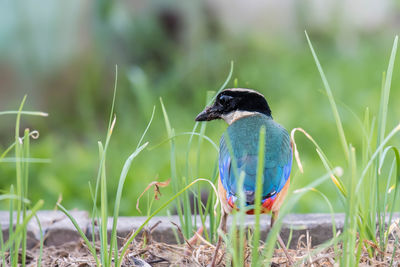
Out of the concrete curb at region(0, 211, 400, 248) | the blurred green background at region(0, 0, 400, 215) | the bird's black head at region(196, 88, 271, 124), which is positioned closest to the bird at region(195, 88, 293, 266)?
the bird's black head at region(196, 88, 271, 124)

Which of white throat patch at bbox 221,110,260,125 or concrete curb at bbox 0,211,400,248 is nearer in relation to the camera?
white throat patch at bbox 221,110,260,125

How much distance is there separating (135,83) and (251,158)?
2.11 m

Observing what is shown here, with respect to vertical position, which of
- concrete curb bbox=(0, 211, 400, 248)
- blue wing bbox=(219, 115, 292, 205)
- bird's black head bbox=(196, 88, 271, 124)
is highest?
bird's black head bbox=(196, 88, 271, 124)

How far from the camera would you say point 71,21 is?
211 inches

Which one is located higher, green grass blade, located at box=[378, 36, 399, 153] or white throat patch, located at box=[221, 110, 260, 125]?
green grass blade, located at box=[378, 36, 399, 153]

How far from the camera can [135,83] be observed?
4.21 metres

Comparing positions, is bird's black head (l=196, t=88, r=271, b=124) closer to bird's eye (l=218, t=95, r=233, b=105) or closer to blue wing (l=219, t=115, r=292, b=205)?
bird's eye (l=218, t=95, r=233, b=105)

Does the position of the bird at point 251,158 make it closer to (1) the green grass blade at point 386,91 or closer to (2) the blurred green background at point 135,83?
(1) the green grass blade at point 386,91

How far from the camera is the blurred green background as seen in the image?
4.80 meters

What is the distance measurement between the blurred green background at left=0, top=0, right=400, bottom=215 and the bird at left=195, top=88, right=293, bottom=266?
1.60 meters

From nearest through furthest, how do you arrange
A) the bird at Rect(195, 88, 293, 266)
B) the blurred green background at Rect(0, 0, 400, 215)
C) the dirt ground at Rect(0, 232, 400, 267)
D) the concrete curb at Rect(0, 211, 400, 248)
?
the bird at Rect(195, 88, 293, 266)
the dirt ground at Rect(0, 232, 400, 267)
the concrete curb at Rect(0, 211, 400, 248)
the blurred green background at Rect(0, 0, 400, 215)

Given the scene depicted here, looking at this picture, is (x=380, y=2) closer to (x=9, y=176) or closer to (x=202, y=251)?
(x=9, y=176)

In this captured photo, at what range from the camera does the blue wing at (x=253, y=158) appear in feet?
7.01

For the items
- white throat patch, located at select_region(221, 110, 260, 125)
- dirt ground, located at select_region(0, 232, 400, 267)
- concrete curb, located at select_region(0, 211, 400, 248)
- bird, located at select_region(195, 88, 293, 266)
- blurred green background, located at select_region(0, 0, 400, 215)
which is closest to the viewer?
bird, located at select_region(195, 88, 293, 266)
